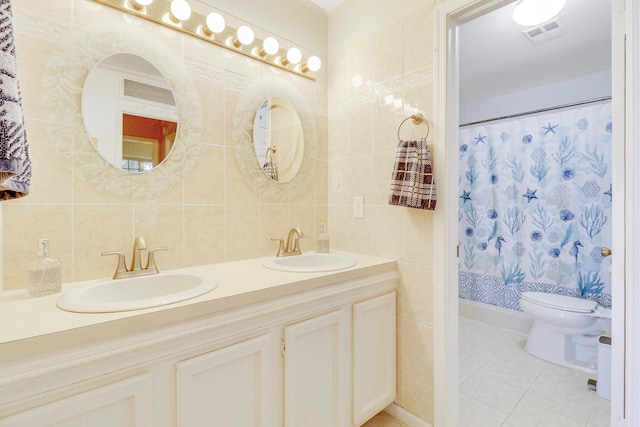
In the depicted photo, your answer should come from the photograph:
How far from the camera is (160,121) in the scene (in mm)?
1335

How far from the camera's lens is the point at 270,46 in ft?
5.42

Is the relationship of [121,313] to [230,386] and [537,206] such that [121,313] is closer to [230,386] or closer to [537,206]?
[230,386]

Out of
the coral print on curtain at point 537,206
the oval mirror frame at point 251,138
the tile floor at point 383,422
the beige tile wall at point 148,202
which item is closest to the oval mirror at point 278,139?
the oval mirror frame at point 251,138

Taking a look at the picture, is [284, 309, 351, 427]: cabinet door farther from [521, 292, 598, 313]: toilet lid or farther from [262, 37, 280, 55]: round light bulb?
[521, 292, 598, 313]: toilet lid

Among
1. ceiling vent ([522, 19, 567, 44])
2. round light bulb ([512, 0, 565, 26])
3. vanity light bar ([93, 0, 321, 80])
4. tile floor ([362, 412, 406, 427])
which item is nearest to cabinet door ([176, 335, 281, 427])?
tile floor ([362, 412, 406, 427])

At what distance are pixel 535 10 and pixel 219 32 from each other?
172cm

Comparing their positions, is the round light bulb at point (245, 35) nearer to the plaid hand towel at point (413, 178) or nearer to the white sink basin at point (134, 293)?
the plaid hand towel at point (413, 178)

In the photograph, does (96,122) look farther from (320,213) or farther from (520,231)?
(520,231)

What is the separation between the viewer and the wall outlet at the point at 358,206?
70.9 inches

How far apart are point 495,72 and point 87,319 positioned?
3183 millimetres

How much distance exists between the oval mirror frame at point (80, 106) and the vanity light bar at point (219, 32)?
0.30ft

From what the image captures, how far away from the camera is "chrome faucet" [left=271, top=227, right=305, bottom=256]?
170cm

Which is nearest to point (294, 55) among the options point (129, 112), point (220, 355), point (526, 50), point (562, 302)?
point (129, 112)

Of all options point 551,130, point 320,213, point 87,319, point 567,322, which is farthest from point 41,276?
point 551,130
